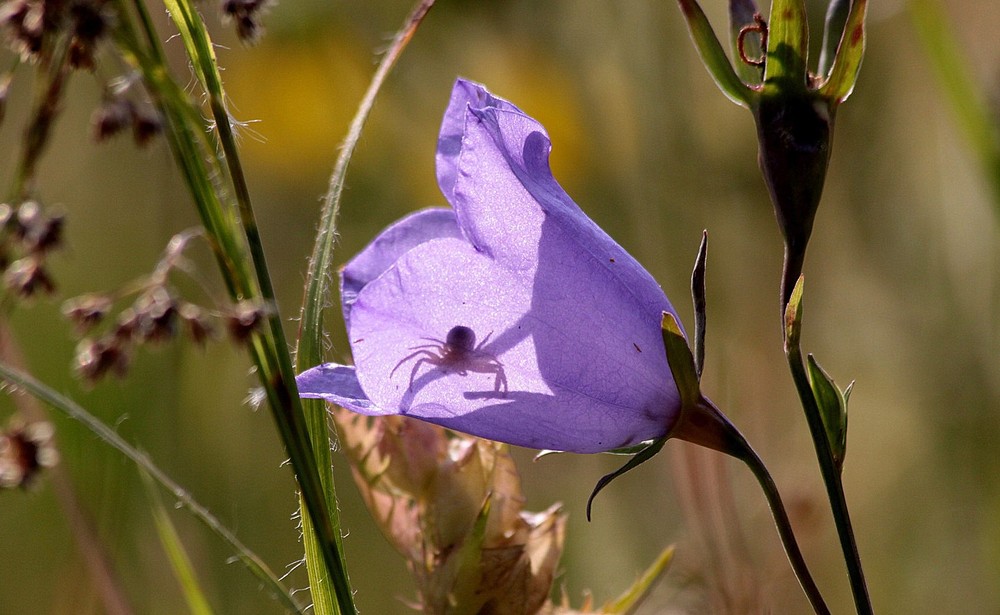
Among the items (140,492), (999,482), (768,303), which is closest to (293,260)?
(140,492)

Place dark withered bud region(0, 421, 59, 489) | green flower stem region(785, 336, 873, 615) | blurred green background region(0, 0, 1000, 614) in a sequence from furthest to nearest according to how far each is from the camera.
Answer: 1. blurred green background region(0, 0, 1000, 614)
2. dark withered bud region(0, 421, 59, 489)
3. green flower stem region(785, 336, 873, 615)

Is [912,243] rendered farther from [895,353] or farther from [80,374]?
[80,374]

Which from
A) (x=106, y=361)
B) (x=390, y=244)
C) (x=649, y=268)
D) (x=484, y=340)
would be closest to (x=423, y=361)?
(x=484, y=340)

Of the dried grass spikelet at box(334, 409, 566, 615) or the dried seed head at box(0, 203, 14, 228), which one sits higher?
the dried seed head at box(0, 203, 14, 228)

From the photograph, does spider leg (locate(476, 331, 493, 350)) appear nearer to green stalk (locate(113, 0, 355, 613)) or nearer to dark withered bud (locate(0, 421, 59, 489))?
green stalk (locate(113, 0, 355, 613))

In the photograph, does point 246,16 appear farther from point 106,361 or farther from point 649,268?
point 649,268

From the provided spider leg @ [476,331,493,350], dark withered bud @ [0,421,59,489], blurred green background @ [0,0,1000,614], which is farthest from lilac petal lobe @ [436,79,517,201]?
blurred green background @ [0,0,1000,614]

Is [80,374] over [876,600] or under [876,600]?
over
